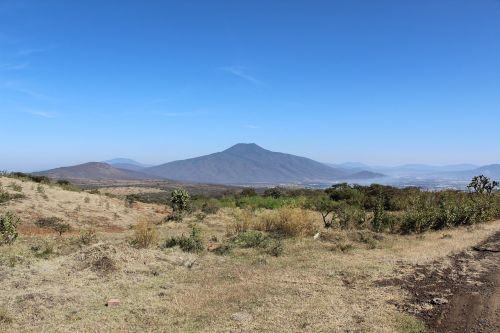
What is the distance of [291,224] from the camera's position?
16453mm

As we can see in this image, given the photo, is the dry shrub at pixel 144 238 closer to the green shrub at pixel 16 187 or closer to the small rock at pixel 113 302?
the small rock at pixel 113 302

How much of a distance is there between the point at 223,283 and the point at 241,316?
2.27 metres

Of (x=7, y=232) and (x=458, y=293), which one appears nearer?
(x=458, y=293)

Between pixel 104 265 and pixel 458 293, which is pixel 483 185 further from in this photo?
pixel 104 265

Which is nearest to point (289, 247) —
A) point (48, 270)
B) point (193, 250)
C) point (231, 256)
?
point (231, 256)

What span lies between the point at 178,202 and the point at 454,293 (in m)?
18.9

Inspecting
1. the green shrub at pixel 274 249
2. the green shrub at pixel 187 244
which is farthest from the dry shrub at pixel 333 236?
the green shrub at pixel 187 244

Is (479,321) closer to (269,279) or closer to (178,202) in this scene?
(269,279)

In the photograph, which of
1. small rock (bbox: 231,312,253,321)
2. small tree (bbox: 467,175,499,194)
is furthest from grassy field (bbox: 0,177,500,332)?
small tree (bbox: 467,175,499,194)

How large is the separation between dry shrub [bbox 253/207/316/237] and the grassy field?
0.06m

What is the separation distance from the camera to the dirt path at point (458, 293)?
754 cm

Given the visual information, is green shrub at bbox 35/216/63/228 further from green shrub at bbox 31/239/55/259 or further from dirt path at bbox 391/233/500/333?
dirt path at bbox 391/233/500/333

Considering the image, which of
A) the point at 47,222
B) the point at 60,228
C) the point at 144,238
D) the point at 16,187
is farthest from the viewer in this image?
the point at 16,187

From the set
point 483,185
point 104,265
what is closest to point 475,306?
point 104,265
